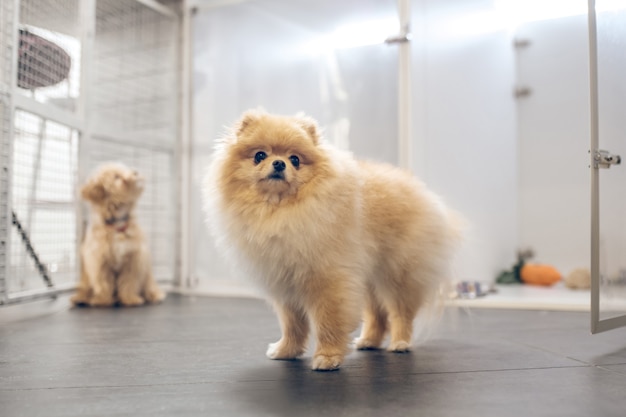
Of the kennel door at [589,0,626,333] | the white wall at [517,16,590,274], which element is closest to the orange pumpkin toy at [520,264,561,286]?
the white wall at [517,16,590,274]

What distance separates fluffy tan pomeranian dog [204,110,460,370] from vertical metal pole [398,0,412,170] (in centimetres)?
176

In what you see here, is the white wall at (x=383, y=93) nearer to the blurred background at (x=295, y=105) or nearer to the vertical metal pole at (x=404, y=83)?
the blurred background at (x=295, y=105)

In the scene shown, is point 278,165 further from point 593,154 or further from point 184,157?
point 184,157

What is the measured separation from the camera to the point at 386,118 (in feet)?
13.1

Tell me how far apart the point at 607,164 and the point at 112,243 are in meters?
2.69

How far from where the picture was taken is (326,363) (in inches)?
71.2

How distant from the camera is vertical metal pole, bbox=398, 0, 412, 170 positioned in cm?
378

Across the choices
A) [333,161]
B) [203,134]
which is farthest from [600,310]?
[203,134]

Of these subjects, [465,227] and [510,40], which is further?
[510,40]

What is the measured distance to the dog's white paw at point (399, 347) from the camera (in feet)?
7.09

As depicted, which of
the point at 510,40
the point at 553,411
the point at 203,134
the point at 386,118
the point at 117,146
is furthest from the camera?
the point at 510,40

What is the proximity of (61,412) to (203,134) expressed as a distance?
3.41 meters

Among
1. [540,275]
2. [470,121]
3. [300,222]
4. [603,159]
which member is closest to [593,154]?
[603,159]

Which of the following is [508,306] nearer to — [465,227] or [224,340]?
[465,227]
